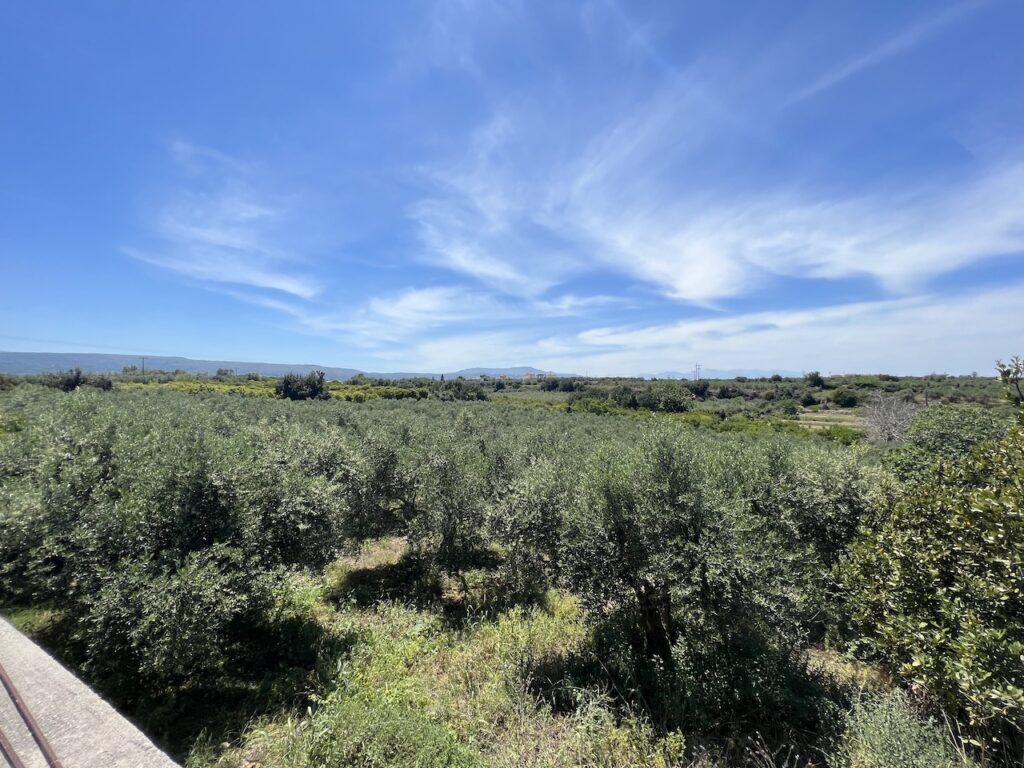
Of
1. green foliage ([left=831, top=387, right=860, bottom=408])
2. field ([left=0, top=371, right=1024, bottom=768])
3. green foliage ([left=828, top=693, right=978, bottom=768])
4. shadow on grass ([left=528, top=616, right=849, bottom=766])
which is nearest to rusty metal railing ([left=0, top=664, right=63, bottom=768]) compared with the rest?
field ([left=0, top=371, right=1024, bottom=768])

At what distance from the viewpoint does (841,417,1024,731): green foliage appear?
548 centimetres

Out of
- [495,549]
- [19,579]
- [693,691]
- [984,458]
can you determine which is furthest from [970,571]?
[19,579]

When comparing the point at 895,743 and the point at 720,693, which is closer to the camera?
the point at 895,743

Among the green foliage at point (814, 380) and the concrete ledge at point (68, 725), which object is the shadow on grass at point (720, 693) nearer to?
the concrete ledge at point (68, 725)

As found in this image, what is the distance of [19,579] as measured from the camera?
9953 millimetres

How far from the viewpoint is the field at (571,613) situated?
6.68m

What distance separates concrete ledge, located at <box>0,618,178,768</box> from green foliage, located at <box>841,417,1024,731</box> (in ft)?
32.2

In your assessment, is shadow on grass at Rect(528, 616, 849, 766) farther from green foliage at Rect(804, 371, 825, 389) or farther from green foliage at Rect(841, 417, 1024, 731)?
green foliage at Rect(804, 371, 825, 389)

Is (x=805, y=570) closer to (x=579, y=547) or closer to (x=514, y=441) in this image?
(x=579, y=547)

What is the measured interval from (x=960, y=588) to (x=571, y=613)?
10663mm

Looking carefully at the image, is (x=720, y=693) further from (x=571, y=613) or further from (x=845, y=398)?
(x=845, y=398)

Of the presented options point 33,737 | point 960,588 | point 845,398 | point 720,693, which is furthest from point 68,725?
point 845,398

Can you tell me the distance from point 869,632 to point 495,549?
16.3m

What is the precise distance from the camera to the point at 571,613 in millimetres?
14367
